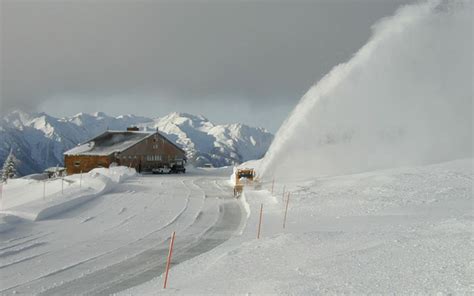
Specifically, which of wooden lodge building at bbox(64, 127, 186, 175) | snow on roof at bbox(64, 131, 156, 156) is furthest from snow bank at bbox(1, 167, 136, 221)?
snow on roof at bbox(64, 131, 156, 156)

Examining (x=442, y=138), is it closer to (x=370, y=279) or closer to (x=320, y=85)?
(x=320, y=85)

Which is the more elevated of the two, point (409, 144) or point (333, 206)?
point (409, 144)

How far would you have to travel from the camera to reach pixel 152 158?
231 feet

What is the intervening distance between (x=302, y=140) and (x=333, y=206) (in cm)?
1231

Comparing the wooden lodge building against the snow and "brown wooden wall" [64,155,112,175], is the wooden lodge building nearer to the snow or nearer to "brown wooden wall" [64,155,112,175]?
"brown wooden wall" [64,155,112,175]

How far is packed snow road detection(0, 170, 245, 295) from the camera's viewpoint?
12664 millimetres

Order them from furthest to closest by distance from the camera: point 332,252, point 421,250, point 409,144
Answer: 1. point 409,144
2. point 332,252
3. point 421,250

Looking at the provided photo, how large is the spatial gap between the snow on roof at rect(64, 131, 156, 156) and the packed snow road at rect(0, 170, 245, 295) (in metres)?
38.0

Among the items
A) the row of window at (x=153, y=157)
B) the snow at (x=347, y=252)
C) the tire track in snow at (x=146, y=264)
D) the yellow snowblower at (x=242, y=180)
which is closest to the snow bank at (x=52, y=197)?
the tire track in snow at (x=146, y=264)

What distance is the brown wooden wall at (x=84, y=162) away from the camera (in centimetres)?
Answer: 6575

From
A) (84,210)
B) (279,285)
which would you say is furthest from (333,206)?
(279,285)

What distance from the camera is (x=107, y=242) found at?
57.5ft

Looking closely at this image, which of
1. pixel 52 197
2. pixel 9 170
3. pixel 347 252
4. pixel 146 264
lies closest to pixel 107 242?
pixel 146 264

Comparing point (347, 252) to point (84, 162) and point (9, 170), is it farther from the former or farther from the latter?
point (9, 170)
